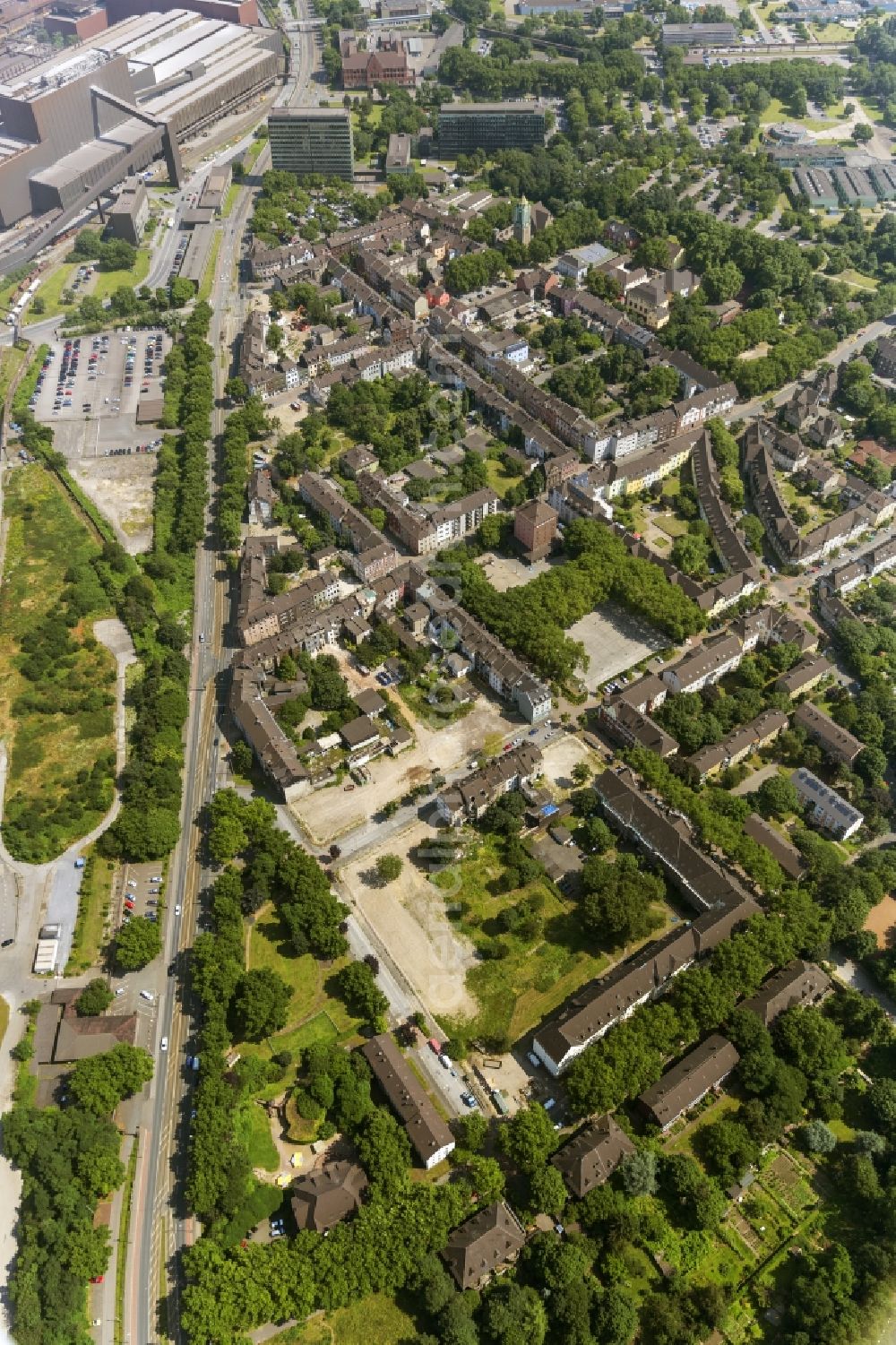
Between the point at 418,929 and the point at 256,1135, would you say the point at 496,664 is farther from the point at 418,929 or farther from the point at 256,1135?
the point at 256,1135

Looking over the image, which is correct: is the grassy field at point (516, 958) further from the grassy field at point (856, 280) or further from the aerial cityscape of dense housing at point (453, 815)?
the grassy field at point (856, 280)

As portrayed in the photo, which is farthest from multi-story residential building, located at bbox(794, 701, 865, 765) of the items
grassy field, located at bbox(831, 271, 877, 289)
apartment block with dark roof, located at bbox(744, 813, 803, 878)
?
grassy field, located at bbox(831, 271, 877, 289)

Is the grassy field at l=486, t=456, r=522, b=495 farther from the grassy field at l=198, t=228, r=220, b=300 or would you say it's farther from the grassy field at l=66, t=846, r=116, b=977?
the grassy field at l=198, t=228, r=220, b=300

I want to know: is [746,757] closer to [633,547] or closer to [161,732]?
[633,547]

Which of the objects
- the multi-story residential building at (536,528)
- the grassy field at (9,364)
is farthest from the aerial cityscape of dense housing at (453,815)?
the grassy field at (9,364)

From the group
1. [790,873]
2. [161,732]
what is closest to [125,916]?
[161,732]

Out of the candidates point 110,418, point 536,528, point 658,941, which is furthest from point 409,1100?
point 110,418
